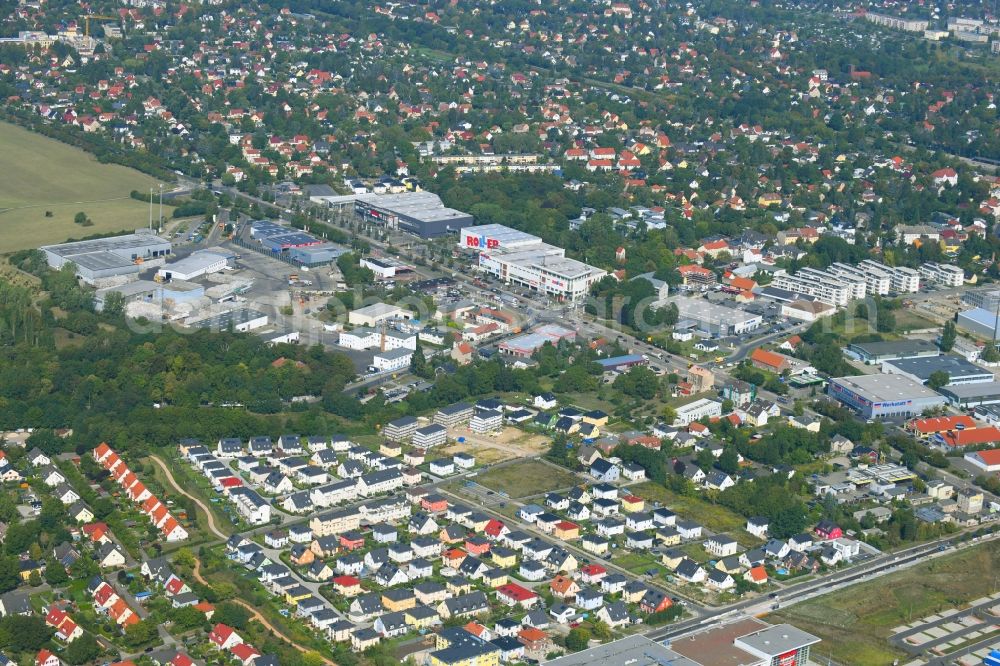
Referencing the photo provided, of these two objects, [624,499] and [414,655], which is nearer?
[414,655]

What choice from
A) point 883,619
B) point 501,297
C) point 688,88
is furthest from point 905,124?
point 883,619

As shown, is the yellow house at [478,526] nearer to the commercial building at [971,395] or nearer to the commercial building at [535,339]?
the commercial building at [535,339]

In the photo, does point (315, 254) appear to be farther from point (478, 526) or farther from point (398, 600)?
point (398, 600)

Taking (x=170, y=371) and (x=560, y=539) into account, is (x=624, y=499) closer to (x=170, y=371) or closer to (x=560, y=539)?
(x=560, y=539)

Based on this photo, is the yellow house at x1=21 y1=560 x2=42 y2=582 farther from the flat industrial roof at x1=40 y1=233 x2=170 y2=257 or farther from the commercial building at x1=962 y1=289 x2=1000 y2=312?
the commercial building at x1=962 y1=289 x2=1000 y2=312

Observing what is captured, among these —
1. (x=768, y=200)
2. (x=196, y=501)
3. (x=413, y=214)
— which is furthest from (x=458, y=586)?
(x=768, y=200)

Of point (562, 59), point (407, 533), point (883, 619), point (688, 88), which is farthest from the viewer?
point (562, 59)
